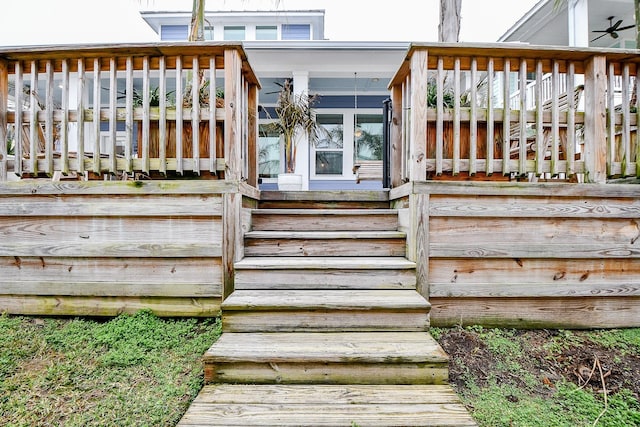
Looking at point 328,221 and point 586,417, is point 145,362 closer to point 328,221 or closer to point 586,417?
point 328,221

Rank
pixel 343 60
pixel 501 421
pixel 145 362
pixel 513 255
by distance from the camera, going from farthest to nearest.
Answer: pixel 343 60 → pixel 513 255 → pixel 145 362 → pixel 501 421

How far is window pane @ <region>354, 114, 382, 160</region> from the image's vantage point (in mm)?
7969

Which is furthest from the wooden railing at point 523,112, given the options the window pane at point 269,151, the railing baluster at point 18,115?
the window pane at point 269,151

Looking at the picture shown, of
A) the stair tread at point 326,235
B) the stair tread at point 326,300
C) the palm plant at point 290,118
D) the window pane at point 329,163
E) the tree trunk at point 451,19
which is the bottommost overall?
the stair tread at point 326,300

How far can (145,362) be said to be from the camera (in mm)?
1998

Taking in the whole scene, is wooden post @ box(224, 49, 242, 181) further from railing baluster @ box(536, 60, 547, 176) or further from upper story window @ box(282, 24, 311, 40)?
upper story window @ box(282, 24, 311, 40)

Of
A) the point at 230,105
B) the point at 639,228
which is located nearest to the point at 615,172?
the point at 639,228

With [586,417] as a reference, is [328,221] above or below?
above

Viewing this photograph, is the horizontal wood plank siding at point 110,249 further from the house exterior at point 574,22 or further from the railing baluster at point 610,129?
the house exterior at point 574,22

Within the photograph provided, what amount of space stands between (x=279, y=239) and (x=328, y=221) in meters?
0.48

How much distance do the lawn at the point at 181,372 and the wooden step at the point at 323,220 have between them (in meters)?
0.86

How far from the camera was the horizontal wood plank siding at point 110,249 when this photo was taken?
7.92ft

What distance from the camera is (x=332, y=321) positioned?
2.06 m

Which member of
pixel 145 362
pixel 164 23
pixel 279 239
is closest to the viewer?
pixel 145 362
